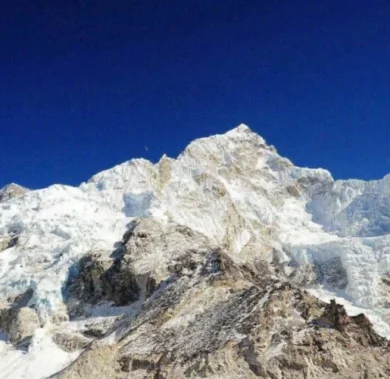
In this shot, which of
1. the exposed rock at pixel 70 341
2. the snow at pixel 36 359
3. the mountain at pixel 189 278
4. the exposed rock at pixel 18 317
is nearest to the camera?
the mountain at pixel 189 278

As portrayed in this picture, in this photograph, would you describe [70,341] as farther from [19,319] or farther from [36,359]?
[19,319]

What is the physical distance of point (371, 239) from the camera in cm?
15775

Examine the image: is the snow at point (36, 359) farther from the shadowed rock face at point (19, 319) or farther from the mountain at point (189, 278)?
the shadowed rock face at point (19, 319)

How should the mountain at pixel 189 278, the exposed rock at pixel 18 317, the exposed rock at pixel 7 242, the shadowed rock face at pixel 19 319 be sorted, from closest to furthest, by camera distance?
the mountain at pixel 189 278 → the shadowed rock face at pixel 19 319 → the exposed rock at pixel 18 317 → the exposed rock at pixel 7 242

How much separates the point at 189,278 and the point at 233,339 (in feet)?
71.2

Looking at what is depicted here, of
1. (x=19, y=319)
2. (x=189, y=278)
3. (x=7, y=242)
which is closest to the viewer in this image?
(x=189, y=278)

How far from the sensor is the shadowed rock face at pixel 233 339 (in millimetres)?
55062

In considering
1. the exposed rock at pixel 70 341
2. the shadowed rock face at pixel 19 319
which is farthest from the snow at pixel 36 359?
the shadowed rock face at pixel 19 319

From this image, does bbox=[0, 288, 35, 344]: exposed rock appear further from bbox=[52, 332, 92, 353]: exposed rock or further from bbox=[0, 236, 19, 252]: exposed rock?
bbox=[0, 236, 19, 252]: exposed rock

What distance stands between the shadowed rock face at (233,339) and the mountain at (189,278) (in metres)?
0.14

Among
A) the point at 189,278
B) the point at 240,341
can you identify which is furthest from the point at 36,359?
the point at 240,341

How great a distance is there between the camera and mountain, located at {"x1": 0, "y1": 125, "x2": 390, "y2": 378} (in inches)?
2290

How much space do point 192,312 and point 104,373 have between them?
13.7 meters

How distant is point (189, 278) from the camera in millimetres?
80500
